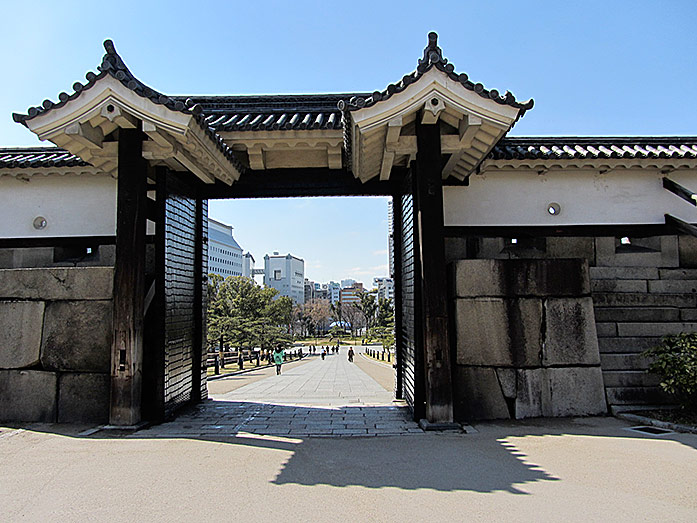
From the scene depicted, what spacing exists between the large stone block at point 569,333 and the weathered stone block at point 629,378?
433 millimetres

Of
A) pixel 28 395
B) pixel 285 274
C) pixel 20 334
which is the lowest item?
pixel 28 395

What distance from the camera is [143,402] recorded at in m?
6.60

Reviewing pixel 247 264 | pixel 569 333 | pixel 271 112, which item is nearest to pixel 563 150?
pixel 569 333

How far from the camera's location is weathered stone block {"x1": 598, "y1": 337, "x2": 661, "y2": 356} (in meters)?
7.13

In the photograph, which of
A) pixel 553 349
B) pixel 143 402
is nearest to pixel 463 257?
pixel 553 349

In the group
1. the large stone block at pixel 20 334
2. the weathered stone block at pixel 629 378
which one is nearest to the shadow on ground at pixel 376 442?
the weathered stone block at pixel 629 378

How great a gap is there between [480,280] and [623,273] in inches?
112

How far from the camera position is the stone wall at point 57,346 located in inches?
259

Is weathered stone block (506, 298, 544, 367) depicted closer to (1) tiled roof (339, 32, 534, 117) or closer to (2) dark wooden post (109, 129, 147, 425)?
(1) tiled roof (339, 32, 534, 117)

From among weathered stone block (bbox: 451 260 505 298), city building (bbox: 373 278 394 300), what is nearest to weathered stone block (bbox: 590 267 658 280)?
weathered stone block (bbox: 451 260 505 298)

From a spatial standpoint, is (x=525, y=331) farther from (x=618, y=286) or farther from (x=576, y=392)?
(x=618, y=286)

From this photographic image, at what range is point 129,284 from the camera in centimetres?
625

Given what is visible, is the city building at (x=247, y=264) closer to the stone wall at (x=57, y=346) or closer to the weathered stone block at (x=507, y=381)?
the stone wall at (x=57, y=346)

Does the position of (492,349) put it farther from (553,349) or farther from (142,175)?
(142,175)
